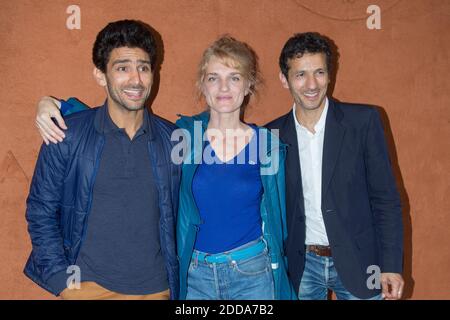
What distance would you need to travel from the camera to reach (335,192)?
2229 mm

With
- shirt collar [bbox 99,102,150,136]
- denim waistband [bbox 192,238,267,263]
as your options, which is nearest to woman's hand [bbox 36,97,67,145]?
shirt collar [bbox 99,102,150,136]

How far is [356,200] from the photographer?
7.42 feet

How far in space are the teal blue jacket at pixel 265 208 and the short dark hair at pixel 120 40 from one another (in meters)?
0.47

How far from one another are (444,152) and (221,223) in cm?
194

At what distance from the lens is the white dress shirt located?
2273 mm

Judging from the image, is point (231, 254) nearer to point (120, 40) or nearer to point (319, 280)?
point (319, 280)

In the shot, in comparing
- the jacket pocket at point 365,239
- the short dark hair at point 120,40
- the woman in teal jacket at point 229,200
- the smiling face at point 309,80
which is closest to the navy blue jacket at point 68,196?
the woman in teal jacket at point 229,200

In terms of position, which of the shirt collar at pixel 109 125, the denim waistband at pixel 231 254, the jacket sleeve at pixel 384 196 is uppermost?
the shirt collar at pixel 109 125

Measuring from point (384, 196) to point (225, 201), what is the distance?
0.82m

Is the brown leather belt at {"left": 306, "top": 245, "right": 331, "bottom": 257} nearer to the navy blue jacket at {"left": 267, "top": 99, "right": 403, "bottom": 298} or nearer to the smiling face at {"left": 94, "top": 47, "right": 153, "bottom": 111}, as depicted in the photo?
the navy blue jacket at {"left": 267, "top": 99, "right": 403, "bottom": 298}

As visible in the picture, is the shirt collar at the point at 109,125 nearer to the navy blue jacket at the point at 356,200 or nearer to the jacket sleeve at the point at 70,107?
the jacket sleeve at the point at 70,107

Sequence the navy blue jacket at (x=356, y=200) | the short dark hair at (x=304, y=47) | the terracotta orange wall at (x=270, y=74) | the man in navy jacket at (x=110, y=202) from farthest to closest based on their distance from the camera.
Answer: the terracotta orange wall at (x=270, y=74) < the short dark hair at (x=304, y=47) < the navy blue jacket at (x=356, y=200) < the man in navy jacket at (x=110, y=202)

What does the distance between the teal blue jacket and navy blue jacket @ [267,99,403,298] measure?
0.25ft

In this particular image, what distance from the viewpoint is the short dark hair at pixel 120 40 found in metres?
2.11
